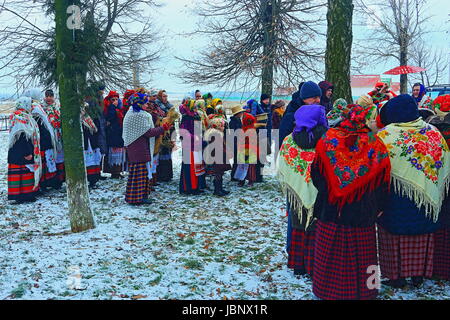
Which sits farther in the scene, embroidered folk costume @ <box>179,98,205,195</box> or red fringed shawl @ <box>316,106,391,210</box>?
embroidered folk costume @ <box>179,98,205,195</box>

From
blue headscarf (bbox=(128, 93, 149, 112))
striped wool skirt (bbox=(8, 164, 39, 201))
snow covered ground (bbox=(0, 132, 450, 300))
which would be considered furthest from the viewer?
striped wool skirt (bbox=(8, 164, 39, 201))

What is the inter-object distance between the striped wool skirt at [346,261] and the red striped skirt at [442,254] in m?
1.03

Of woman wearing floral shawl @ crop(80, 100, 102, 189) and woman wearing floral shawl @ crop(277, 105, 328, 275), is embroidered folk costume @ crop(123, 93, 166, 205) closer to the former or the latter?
woman wearing floral shawl @ crop(80, 100, 102, 189)

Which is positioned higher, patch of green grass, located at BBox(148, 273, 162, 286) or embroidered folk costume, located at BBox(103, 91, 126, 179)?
embroidered folk costume, located at BBox(103, 91, 126, 179)

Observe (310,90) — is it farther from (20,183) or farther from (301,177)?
(20,183)

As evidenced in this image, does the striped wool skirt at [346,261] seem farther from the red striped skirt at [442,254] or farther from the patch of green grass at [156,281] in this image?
the patch of green grass at [156,281]

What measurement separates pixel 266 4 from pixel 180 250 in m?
10.6

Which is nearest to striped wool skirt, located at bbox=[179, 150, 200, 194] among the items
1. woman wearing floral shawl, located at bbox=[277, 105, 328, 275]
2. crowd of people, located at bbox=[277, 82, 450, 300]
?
crowd of people, located at bbox=[277, 82, 450, 300]

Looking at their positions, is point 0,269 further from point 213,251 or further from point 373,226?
point 373,226

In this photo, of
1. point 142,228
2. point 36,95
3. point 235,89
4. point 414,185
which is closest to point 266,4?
point 235,89

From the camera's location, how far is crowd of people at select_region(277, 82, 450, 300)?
3535 mm

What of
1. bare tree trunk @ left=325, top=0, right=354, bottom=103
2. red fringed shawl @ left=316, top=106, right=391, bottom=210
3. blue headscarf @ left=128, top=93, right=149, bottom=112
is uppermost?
bare tree trunk @ left=325, top=0, right=354, bottom=103

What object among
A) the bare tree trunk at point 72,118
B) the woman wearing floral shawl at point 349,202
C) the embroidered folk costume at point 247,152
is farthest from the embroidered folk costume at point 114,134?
the woman wearing floral shawl at point 349,202

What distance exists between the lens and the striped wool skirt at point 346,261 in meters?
3.60
